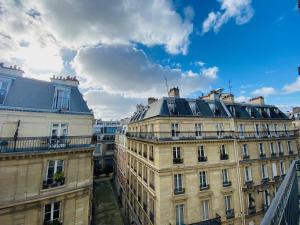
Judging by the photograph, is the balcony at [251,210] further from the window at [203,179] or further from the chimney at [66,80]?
the chimney at [66,80]

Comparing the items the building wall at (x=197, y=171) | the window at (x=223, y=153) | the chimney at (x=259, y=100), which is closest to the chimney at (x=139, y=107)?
the building wall at (x=197, y=171)

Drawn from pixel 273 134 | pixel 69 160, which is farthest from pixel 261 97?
pixel 69 160

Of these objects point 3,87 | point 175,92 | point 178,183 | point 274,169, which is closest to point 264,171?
point 274,169

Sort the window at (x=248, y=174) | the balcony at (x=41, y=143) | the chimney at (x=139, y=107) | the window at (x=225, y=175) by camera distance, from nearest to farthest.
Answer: the balcony at (x=41, y=143) < the window at (x=225, y=175) < the window at (x=248, y=174) < the chimney at (x=139, y=107)

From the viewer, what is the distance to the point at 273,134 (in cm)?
2405

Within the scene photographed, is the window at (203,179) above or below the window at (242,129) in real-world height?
below

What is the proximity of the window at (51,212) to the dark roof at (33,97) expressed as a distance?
21.9 feet

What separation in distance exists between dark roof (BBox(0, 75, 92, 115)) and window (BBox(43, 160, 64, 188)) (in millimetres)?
4015

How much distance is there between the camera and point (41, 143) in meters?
11.3

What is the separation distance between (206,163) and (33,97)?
58.1 feet

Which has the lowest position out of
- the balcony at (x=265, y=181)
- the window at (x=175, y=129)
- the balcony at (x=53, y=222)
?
the balcony at (x=265, y=181)

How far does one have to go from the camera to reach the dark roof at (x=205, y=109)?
19.1m

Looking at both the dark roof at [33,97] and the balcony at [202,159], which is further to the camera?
the balcony at [202,159]

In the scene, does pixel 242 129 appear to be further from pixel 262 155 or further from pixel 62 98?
pixel 62 98
